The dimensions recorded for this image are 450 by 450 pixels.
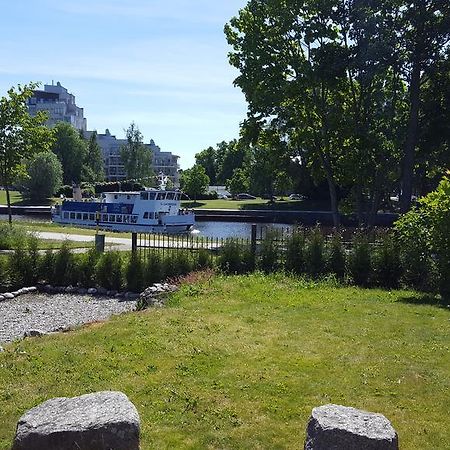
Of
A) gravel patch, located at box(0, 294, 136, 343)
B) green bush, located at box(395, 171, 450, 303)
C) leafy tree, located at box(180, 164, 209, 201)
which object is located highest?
leafy tree, located at box(180, 164, 209, 201)

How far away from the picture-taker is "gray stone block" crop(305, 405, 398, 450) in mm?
4133

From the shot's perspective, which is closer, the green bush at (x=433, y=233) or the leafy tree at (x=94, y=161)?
the green bush at (x=433, y=233)

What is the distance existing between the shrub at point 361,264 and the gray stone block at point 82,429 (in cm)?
1109

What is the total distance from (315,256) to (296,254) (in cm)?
64

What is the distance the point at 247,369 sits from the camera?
7.07 metres

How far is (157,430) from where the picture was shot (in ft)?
17.6

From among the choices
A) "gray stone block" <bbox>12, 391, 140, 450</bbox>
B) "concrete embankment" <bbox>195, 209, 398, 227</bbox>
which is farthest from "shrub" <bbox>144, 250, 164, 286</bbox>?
"concrete embankment" <bbox>195, 209, 398, 227</bbox>

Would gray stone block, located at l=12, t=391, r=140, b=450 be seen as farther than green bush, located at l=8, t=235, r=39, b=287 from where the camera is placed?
No

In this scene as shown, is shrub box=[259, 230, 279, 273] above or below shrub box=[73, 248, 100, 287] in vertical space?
above

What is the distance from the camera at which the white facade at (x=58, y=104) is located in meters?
163

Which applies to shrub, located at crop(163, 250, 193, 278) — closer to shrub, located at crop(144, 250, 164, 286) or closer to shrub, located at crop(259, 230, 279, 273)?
shrub, located at crop(144, 250, 164, 286)

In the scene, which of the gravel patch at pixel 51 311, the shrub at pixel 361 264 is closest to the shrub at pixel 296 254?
the shrub at pixel 361 264

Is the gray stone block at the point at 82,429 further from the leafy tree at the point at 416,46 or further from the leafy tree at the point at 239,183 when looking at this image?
the leafy tree at the point at 239,183

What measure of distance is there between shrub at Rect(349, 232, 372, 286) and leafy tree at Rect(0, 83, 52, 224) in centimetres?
1826
